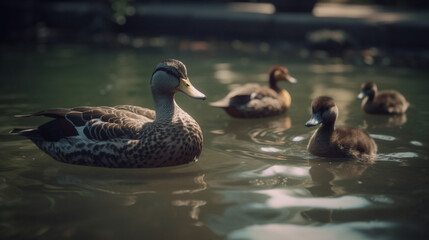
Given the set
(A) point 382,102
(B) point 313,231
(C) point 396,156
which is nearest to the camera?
(B) point 313,231

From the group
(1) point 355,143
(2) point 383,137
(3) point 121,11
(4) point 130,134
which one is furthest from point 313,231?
(3) point 121,11

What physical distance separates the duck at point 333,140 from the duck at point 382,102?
2200 mm

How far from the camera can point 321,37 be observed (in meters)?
13.8

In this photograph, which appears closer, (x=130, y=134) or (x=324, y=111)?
(x=130, y=134)

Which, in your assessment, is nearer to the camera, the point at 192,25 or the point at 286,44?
the point at 286,44

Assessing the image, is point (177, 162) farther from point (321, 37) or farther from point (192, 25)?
point (192, 25)

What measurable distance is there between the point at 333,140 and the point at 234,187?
4.62 feet

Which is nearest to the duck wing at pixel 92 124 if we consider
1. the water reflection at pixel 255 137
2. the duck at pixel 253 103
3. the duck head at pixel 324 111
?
the water reflection at pixel 255 137

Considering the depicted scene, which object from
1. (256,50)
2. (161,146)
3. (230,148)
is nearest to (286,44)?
(256,50)

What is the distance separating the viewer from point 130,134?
16.9ft

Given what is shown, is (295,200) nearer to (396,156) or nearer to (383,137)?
(396,156)

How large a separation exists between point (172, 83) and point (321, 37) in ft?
30.0

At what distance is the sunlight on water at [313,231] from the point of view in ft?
12.1

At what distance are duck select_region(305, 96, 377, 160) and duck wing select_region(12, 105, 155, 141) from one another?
166cm
